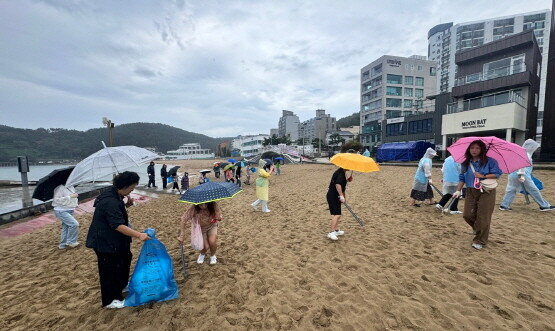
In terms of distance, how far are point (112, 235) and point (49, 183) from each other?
10.8 ft

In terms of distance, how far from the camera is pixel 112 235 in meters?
2.86

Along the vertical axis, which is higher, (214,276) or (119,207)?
(119,207)

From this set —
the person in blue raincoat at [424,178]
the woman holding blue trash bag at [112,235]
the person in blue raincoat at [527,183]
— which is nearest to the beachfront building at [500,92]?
the person in blue raincoat at [527,183]

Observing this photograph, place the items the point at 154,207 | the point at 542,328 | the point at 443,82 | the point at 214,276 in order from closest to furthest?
the point at 542,328 < the point at 214,276 < the point at 154,207 < the point at 443,82

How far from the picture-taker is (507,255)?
13.1ft

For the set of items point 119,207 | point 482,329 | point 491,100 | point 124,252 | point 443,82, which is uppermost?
point 443,82

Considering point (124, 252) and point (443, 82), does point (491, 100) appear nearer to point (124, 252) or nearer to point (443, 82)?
point (124, 252)

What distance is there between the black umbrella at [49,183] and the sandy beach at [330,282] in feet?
4.44

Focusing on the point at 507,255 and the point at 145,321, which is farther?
the point at 507,255

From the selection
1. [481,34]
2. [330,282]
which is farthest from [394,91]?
[330,282]

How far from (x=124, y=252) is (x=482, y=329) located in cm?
419

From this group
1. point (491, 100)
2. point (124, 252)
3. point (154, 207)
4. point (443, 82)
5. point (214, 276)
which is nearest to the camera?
point (124, 252)

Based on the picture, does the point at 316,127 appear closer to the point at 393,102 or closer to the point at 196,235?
the point at 393,102

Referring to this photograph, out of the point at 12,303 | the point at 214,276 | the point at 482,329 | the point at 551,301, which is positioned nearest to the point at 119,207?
the point at 214,276
